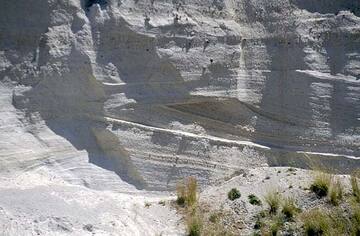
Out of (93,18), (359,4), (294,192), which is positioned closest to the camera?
(294,192)

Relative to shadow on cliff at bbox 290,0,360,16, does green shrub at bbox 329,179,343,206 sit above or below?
below

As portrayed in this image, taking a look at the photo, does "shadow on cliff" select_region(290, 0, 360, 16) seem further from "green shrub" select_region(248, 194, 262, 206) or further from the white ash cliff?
"green shrub" select_region(248, 194, 262, 206)

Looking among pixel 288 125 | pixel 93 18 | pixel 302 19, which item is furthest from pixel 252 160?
pixel 93 18

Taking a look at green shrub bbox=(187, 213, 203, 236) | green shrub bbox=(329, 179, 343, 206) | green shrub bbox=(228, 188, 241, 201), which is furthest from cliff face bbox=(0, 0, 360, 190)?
green shrub bbox=(187, 213, 203, 236)

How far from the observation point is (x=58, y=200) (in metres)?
9.65

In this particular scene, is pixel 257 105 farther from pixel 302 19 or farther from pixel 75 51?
pixel 75 51

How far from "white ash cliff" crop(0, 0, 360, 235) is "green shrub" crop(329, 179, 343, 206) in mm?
1045

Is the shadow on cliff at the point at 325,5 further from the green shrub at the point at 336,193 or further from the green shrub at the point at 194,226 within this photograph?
the green shrub at the point at 194,226

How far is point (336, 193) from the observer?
33.2 ft

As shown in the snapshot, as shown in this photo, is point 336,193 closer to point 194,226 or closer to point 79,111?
point 194,226

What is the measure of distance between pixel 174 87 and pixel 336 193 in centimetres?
289

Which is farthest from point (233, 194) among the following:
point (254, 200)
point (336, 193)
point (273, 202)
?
point (336, 193)

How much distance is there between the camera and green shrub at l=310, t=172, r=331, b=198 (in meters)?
10.2

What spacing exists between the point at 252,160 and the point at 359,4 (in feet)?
10.5
